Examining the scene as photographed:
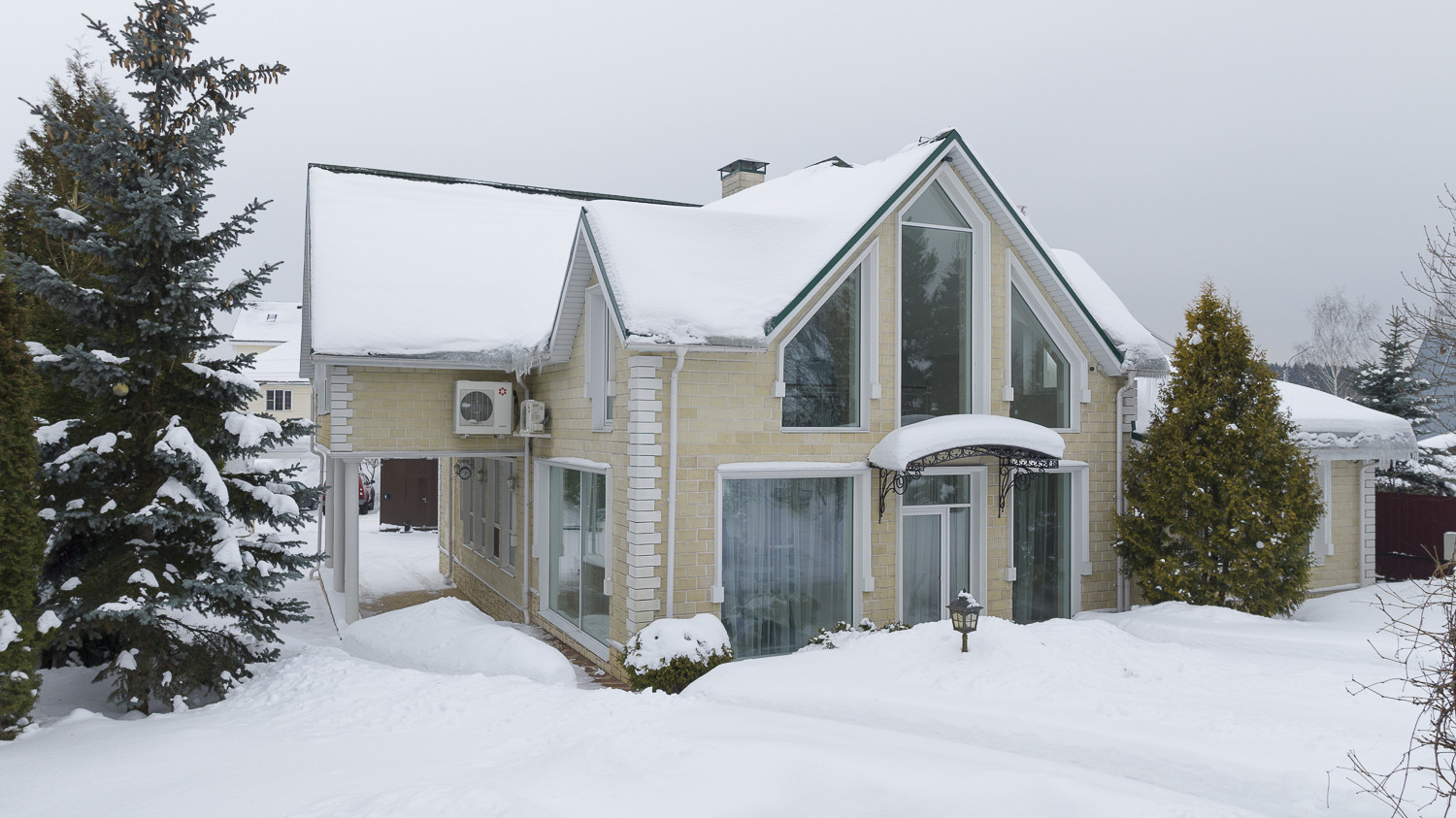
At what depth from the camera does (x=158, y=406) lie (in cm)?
844

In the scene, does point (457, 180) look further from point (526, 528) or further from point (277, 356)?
point (277, 356)

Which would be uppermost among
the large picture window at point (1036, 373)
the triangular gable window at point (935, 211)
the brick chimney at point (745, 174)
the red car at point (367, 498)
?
the brick chimney at point (745, 174)

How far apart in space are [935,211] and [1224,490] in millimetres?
5277

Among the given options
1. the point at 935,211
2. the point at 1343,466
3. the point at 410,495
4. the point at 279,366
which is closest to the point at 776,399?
the point at 935,211

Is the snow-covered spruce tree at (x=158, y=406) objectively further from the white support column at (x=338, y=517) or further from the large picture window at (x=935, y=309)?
the large picture window at (x=935, y=309)

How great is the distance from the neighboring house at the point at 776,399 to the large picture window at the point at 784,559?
1.1 inches

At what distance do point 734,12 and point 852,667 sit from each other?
1870cm

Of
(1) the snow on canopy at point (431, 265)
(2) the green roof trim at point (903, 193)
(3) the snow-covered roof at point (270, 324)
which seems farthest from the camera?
(3) the snow-covered roof at point (270, 324)

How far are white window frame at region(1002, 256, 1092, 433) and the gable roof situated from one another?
18cm

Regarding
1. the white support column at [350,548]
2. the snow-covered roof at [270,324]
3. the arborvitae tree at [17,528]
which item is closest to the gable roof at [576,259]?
the white support column at [350,548]

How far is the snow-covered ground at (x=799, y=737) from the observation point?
5508 mm

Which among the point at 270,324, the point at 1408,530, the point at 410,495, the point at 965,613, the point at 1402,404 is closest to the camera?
the point at 965,613

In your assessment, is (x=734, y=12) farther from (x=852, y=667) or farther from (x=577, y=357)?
(x=852, y=667)

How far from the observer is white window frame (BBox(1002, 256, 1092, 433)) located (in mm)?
12156
